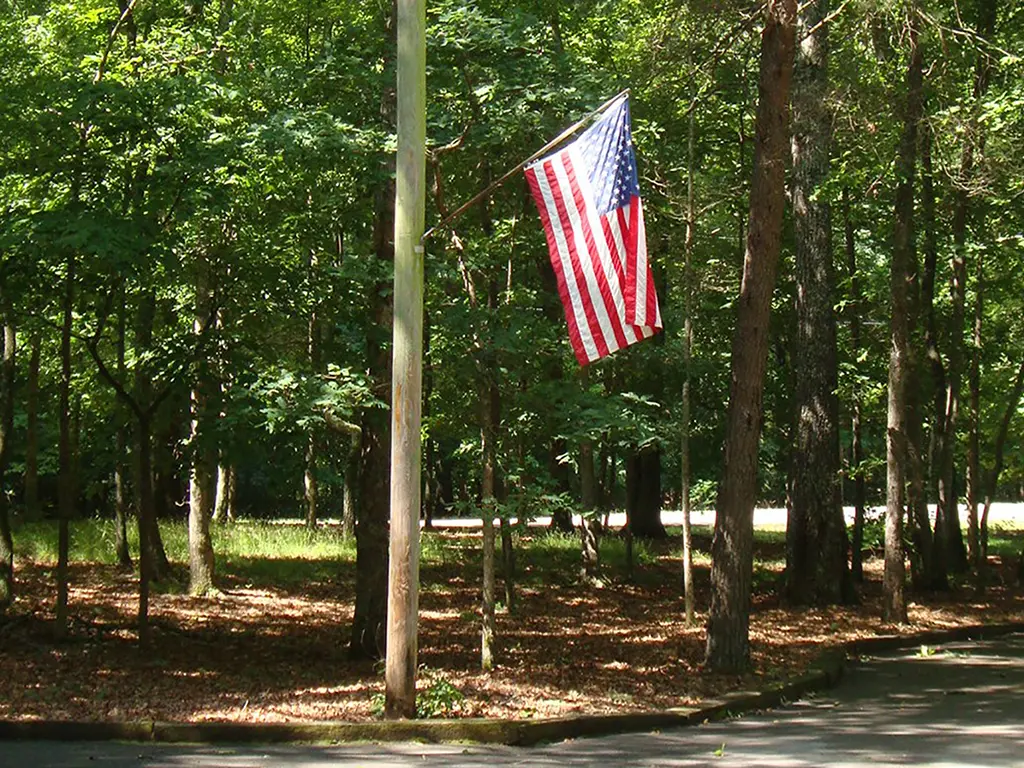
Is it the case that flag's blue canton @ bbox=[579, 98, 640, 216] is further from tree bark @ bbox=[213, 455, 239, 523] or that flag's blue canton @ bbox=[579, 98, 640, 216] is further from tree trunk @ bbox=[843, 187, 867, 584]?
tree bark @ bbox=[213, 455, 239, 523]

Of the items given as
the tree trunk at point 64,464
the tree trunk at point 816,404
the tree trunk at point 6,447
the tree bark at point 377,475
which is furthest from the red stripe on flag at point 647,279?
the tree trunk at point 816,404

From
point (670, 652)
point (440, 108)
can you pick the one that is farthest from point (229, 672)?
point (440, 108)

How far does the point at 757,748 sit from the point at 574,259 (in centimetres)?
443

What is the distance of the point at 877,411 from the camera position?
29625mm

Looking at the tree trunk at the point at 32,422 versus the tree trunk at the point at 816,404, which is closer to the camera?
the tree trunk at the point at 32,422

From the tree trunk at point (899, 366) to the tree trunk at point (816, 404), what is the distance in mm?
1939

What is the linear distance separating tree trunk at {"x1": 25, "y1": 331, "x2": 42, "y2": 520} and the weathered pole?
286 inches

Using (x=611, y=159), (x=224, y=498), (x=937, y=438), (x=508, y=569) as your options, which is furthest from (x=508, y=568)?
(x=224, y=498)

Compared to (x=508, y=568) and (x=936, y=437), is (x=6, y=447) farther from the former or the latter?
(x=936, y=437)

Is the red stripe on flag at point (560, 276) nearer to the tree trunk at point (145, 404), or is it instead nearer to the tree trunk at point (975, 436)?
the tree trunk at point (145, 404)

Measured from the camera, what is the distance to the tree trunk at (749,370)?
14133mm

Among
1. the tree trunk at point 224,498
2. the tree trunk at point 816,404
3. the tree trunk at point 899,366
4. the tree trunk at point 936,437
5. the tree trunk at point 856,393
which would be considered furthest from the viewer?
the tree trunk at point 224,498

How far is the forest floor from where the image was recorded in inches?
467

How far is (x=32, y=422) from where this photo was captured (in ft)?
66.8
